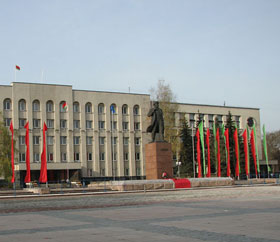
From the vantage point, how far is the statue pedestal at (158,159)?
34.3 meters

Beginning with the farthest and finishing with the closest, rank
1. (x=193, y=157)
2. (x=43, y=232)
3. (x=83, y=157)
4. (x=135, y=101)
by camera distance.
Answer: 1. (x=135, y=101)
2. (x=83, y=157)
3. (x=193, y=157)
4. (x=43, y=232)

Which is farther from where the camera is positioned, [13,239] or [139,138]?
[139,138]

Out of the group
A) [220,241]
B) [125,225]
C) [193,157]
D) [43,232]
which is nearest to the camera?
[220,241]

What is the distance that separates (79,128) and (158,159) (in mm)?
38200

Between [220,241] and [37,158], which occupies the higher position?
[37,158]

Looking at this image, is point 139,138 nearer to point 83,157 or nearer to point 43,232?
point 83,157

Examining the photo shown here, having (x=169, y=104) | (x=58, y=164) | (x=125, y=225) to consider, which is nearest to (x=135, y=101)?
(x=169, y=104)

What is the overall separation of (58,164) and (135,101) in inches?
704

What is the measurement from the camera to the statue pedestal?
113 ft

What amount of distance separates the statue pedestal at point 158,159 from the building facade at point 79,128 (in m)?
32.7

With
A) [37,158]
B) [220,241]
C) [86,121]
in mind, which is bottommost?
[220,241]

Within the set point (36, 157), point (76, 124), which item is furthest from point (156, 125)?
point (76, 124)

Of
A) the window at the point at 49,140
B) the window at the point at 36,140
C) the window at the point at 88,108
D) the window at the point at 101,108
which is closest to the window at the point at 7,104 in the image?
the window at the point at 36,140

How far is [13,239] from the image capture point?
907cm
